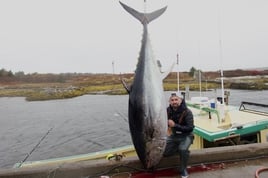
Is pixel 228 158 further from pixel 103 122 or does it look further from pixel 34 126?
pixel 34 126

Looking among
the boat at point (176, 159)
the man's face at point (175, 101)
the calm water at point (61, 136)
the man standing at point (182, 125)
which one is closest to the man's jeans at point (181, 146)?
the man standing at point (182, 125)

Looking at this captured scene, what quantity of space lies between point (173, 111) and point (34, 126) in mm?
18283

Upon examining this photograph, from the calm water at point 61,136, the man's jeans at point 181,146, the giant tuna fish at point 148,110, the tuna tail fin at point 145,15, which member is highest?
the tuna tail fin at point 145,15

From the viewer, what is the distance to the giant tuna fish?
3.44m

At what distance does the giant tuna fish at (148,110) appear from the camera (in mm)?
3443

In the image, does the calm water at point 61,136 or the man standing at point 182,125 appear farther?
the calm water at point 61,136

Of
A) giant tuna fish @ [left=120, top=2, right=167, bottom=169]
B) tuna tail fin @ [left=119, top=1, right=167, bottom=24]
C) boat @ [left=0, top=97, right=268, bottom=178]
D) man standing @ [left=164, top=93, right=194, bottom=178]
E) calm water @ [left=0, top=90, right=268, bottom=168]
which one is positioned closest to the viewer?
giant tuna fish @ [left=120, top=2, right=167, bottom=169]

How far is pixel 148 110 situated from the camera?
3.44 m

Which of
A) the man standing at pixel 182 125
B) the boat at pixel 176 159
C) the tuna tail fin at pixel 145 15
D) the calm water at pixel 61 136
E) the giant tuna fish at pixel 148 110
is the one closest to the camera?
the giant tuna fish at pixel 148 110

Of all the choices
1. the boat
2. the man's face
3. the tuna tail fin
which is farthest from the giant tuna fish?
the boat

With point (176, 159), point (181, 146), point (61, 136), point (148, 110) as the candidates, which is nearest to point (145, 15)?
point (148, 110)

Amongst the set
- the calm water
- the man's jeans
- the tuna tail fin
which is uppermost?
the tuna tail fin

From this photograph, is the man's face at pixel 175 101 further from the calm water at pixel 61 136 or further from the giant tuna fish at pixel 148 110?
the calm water at pixel 61 136

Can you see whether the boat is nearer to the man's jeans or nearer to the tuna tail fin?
the man's jeans
